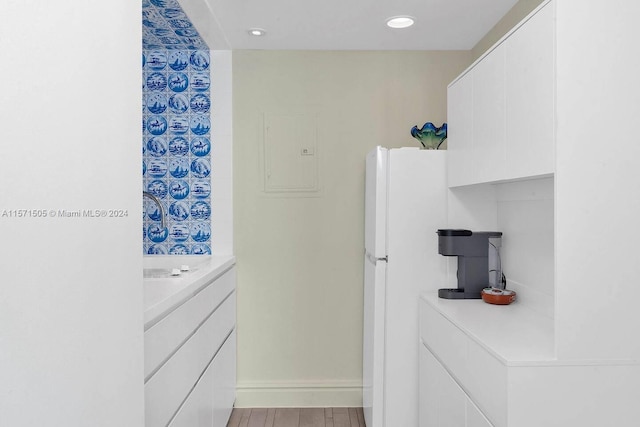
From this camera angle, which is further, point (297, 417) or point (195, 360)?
point (297, 417)

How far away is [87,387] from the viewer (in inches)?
34.3

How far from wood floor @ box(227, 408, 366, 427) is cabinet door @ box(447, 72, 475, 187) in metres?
1.69

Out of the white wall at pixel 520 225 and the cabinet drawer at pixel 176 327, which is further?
the white wall at pixel 520 225

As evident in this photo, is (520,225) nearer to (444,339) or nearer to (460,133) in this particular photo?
(460,133)

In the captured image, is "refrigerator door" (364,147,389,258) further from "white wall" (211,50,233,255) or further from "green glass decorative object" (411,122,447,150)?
"white wall" (211,50,233,255)

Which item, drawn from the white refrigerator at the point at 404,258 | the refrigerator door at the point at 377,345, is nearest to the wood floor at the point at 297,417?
the refrigerator door at the point at 377,345

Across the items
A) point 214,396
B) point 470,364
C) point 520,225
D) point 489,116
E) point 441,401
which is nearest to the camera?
point 470,364

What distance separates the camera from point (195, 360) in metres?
2.10

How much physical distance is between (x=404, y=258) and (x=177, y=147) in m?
1.72

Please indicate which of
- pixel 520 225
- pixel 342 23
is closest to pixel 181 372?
Result: pixel 520 225

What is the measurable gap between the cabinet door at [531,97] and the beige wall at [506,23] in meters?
0.74

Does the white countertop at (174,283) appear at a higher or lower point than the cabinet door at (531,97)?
lower

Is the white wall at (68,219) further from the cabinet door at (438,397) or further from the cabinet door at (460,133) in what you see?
the cabinet door at (460,133)

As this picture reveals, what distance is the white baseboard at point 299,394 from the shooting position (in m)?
3.26
